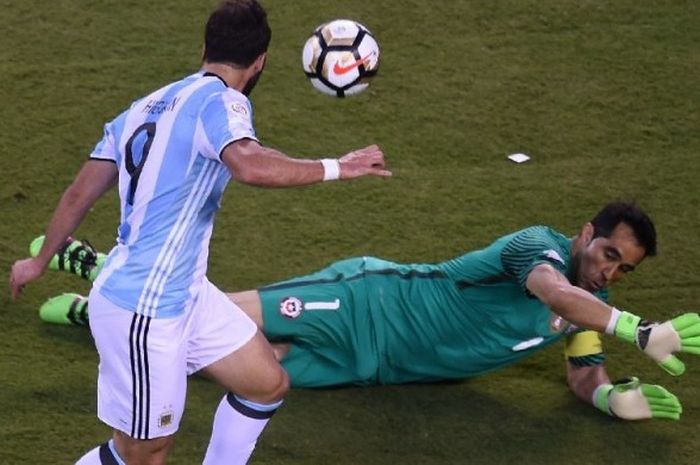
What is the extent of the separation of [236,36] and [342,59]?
3.93 ft

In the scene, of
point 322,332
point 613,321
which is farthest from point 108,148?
point 613,321

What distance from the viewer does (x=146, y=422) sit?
4.71m

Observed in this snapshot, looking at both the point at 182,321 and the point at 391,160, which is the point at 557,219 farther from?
the point at 182,321

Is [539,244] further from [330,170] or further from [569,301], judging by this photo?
[330,170]

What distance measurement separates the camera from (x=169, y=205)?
182 inches

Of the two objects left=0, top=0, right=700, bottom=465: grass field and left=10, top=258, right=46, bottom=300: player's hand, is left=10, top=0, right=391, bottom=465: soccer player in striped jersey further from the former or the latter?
left=0, top=0, right=700, bottom=465: grass field

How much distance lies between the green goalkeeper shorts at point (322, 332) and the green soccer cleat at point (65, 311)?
0.81m

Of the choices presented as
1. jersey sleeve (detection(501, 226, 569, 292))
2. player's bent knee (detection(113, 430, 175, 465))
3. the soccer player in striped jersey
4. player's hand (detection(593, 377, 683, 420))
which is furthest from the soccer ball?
player's bent knee (detection(113, 430, 175, 465))

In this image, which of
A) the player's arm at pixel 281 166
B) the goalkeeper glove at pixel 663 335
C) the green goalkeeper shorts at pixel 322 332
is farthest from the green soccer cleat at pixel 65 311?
the goalkeeper glove at pixel 663 335

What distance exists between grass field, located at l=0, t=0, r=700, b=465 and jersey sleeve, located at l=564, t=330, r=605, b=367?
6.5 inches

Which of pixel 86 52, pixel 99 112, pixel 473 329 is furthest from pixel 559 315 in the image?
pixel 86 52

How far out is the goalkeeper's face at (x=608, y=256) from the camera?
5660 millimetres

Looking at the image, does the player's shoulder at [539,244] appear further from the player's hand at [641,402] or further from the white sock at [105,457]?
the white sock at [105,457]

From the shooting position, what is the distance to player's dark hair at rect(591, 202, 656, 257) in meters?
5.65
